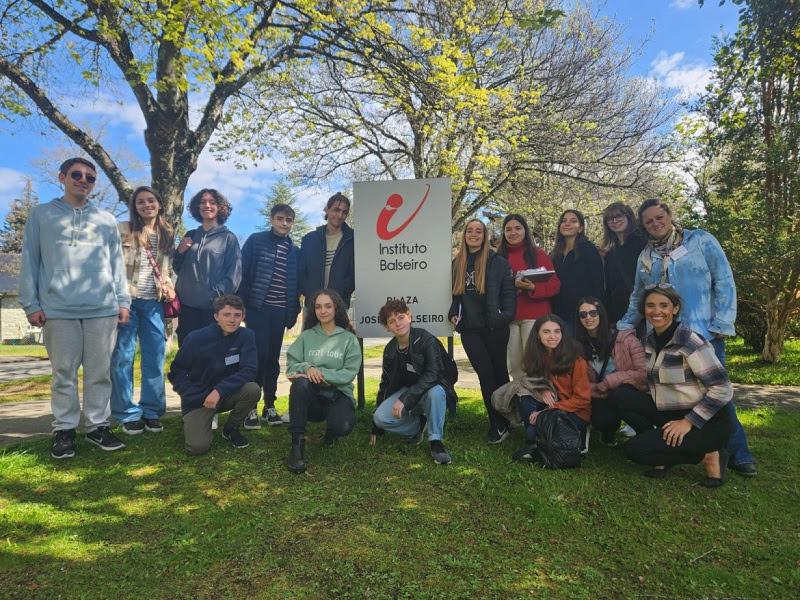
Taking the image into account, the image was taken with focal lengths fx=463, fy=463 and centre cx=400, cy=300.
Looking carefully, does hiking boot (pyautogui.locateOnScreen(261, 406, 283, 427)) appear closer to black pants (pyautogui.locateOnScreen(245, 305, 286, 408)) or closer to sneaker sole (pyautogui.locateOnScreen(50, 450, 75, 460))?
black pants (pyautogui.locateOnScreen(245, 305, 286, 408))

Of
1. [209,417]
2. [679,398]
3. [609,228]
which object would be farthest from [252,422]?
[609,228]

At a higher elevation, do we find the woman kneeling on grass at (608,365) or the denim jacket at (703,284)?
the denim jacket at (703,284)

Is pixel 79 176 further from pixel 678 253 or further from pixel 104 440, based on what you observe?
pixel 678 253

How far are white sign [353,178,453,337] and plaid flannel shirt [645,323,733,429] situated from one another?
80.5 inches

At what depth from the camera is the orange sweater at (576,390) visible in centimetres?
356

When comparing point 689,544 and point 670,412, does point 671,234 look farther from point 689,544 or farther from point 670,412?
point 689,544

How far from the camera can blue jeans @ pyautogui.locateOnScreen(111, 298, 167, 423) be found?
398 centimetres

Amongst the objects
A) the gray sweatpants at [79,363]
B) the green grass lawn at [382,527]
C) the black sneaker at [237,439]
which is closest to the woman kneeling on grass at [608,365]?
the green grass lawn at [382,527]

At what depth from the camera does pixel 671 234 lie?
12.0ft

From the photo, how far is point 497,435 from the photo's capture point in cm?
405

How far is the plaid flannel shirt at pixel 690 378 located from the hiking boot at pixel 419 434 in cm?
176

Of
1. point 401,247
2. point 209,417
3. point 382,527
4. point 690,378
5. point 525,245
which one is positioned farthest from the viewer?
point 401,247

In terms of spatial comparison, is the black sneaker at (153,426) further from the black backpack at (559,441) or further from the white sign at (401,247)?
the black backpack at (559,441)

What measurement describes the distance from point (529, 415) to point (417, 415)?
2.98 feet
